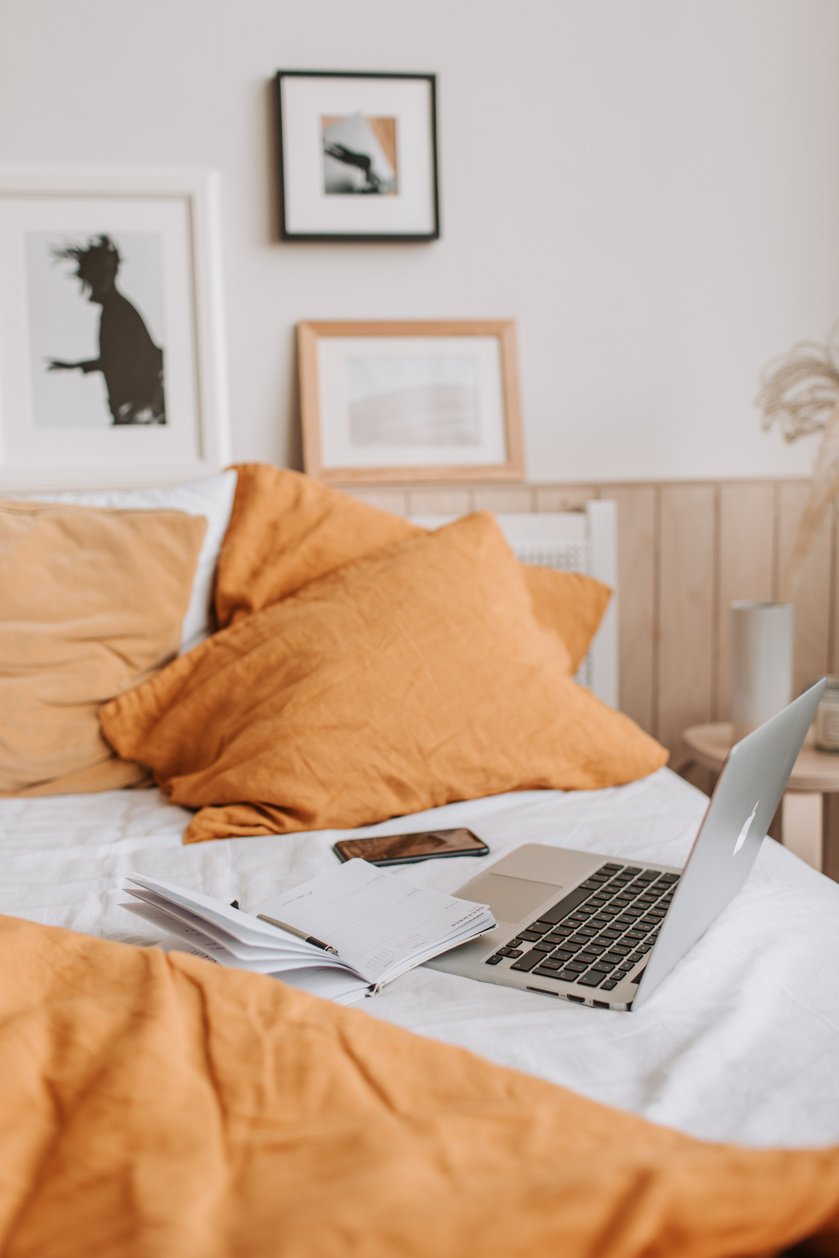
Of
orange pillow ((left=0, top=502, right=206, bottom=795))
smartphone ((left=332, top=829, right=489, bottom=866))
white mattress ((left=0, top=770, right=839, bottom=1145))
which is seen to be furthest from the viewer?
orange pillow ((left=0, top=502, right=206, bottom=795))

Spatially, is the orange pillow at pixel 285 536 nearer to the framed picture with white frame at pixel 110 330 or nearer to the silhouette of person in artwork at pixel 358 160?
the framed picture with white frame at pixel 110 330

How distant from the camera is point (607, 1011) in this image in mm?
782

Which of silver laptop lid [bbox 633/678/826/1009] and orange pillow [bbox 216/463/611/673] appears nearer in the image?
silver laptop lid [bbox 633/678/826/1009]

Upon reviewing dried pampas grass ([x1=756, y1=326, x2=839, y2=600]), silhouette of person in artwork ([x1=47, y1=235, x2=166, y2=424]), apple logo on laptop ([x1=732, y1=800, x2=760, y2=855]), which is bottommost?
apple logo on laptop ([x1=732, y1=800, x2=760, y2=855])

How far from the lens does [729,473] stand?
2.17 meters

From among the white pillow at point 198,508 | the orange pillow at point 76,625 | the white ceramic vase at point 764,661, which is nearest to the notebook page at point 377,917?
the orange pillow at point 76,625

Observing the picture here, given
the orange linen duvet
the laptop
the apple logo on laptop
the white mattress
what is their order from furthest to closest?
the apple logo on laptop < the laptop < the white mattress < the orange linen duvet

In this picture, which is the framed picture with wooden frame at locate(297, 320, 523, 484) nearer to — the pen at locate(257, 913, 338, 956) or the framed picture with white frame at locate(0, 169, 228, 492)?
the framed picture with white frame at locate(0, 169, 228, 492)

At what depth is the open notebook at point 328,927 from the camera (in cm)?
83

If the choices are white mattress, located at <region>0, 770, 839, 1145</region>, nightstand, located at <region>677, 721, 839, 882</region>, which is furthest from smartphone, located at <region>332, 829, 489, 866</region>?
nightstand, located at <region>677, 721, 839, 882</region>

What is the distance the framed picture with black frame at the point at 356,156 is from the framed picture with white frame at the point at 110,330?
0.17 m

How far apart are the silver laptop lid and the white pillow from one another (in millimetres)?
974

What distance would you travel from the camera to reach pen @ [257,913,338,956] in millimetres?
872

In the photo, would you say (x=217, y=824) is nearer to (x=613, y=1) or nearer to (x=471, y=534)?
(x=471, y=534)
